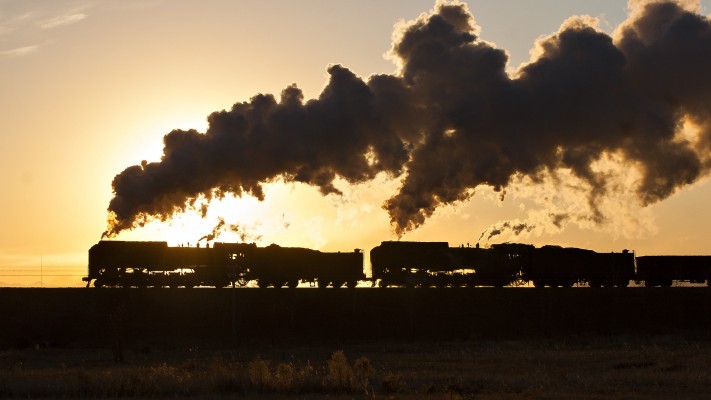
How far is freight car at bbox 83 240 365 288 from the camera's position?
5934 cm

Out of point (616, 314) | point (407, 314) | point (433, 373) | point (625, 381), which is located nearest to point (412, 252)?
point (407, 314)

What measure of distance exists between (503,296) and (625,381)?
2655 cm

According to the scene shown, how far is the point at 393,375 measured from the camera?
102 feet

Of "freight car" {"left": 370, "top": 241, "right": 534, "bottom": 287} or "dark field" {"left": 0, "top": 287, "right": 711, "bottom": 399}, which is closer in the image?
"dark field" {"left": 0, "top": 287, "right": 711, "bottom": 399}

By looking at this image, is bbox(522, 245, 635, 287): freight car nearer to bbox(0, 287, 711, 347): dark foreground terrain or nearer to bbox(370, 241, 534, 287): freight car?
bbox(370, 241, 534, 287): freight car

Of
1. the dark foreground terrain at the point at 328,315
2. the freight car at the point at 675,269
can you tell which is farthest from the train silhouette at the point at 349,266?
the dark foreground terrain at the point at 328,315

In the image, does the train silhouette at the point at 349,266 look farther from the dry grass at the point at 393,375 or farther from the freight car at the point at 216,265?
the dry grass at the point at 393,375

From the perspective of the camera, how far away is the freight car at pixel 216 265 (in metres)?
59.3

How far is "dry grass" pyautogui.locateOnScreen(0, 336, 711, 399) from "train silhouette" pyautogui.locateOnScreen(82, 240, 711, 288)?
1263 centimetres

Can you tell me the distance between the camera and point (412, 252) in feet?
205

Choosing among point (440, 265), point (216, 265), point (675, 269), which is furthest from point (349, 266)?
point (675, 269)

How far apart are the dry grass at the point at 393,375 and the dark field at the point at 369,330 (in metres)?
0.18

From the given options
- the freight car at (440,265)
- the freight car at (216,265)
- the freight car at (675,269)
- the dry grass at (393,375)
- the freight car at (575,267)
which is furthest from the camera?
the freight car at (675,269)

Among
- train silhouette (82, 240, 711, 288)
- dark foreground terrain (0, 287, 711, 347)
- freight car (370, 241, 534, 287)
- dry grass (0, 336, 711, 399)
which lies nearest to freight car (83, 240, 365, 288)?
train silhouette (82, 240, 711, 288)
